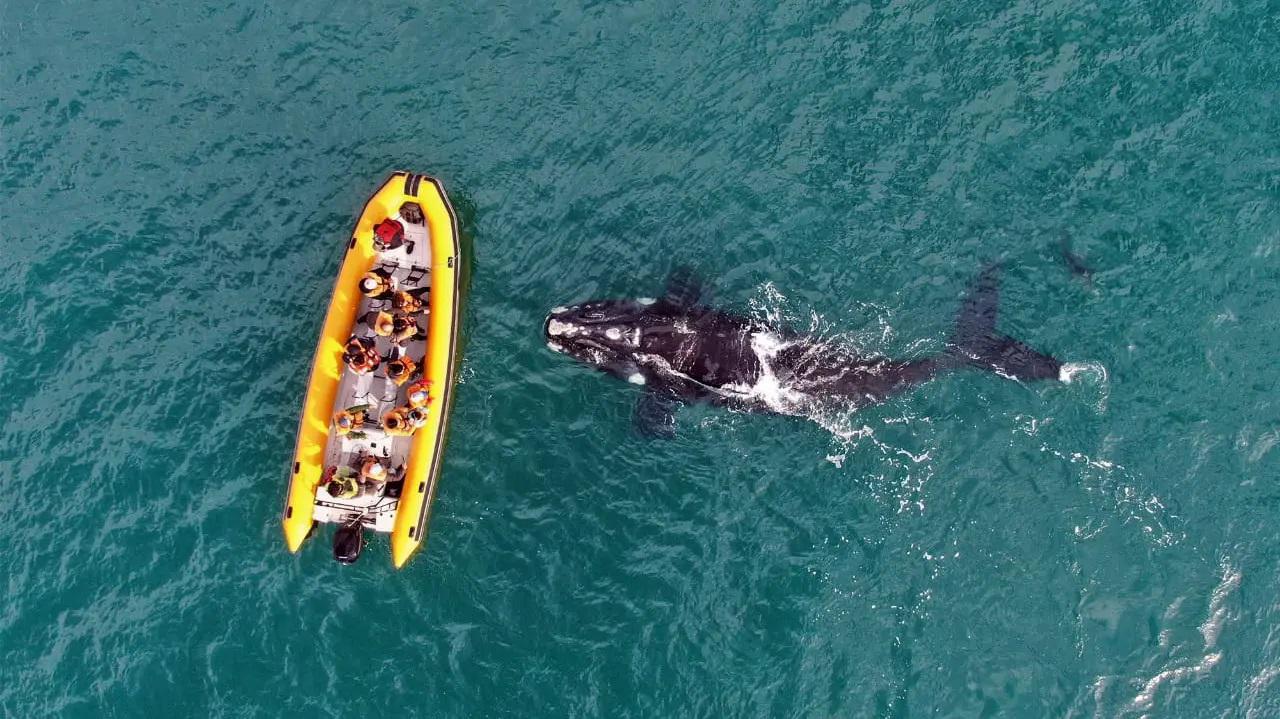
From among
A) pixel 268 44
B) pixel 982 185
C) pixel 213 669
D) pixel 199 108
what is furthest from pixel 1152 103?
pixel 213 669

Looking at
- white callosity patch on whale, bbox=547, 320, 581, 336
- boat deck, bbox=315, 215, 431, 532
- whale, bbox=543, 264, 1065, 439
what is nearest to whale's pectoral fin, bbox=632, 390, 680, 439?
whale, bbox=543, 264, 1065, 439

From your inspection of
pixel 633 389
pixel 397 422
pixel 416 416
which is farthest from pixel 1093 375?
pixel 397 422

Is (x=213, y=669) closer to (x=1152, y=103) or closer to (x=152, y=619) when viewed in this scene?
(x=152, y=619)

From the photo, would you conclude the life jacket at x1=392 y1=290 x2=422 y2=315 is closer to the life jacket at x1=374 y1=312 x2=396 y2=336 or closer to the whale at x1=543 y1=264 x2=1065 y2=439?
the life jacket at x1=374 y1=312 x2=396 y2=336

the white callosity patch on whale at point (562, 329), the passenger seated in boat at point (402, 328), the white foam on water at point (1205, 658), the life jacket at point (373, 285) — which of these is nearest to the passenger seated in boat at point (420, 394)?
the passenger seated in boat at point (402, 328)

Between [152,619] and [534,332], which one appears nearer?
[152,619]

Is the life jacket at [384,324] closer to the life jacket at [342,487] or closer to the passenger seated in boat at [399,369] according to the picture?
the passenger seated in boat at [399,369]
